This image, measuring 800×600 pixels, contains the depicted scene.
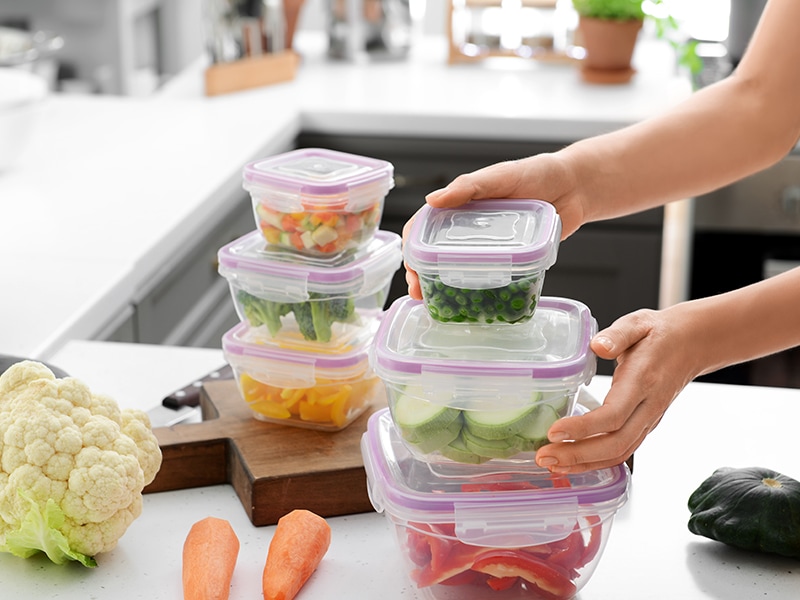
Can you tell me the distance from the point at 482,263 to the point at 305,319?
0.35m

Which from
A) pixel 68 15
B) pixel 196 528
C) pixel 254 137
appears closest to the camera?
pixel 196 528

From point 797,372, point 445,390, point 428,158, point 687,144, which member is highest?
point 687,144

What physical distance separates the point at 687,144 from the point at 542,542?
0.60 m

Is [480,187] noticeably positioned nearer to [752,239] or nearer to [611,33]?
[752,239]

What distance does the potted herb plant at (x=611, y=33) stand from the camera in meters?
2.81

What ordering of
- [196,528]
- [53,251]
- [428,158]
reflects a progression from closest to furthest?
[196,528] → [53,251] → [428,158]

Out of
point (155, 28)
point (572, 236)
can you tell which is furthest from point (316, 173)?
point (155, 28)

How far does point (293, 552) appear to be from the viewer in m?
1.06

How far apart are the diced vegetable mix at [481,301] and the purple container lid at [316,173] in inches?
11.3

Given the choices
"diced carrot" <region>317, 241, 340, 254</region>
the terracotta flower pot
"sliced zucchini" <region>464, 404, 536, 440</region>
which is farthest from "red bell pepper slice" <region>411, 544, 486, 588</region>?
the terracotta flower pot

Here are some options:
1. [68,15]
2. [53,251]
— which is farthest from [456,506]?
[68,15]

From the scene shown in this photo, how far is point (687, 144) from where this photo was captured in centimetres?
136

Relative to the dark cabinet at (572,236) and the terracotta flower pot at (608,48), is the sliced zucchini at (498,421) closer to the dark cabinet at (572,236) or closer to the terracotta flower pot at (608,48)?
the dark cabinet at (572,236)

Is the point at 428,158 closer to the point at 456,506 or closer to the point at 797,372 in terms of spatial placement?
the point at 797,372
